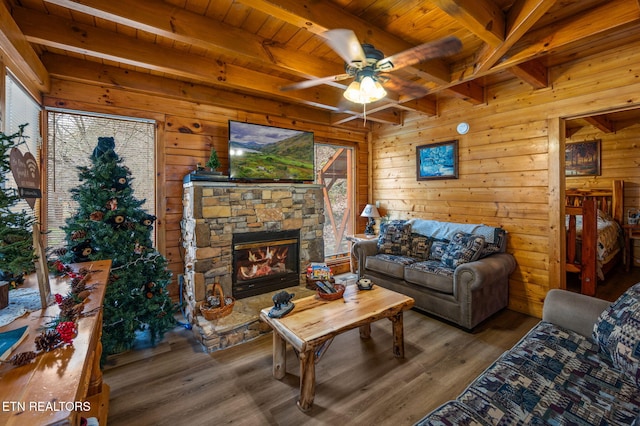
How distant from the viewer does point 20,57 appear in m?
1.95

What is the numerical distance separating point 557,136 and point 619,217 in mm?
3282

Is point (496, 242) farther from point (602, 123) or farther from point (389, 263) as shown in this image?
point (602, 123)

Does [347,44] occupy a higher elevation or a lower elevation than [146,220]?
higher

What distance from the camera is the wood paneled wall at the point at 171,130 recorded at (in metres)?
2.85

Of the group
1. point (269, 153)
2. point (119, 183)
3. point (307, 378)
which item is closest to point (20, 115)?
point (119, 183)

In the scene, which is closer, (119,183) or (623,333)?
(623,333)

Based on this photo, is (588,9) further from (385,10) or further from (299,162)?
(299,162)

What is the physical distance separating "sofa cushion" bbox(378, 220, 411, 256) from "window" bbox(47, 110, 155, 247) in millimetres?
3068

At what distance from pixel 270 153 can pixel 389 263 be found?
2101 mm

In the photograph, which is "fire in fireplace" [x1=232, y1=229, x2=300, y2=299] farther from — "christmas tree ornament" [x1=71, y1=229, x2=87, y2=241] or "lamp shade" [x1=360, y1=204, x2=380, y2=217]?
"lamp shade" [x1=360, y1=204, x2=380, y2=217]

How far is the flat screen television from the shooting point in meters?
3.40

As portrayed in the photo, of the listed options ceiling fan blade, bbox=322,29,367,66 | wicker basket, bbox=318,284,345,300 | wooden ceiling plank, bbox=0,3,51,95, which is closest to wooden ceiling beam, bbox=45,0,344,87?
wooden ceiling plank, bbox=0,3,51,95

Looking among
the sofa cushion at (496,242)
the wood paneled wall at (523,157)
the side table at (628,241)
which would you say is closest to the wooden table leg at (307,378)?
the sofa cushion at (496,242)

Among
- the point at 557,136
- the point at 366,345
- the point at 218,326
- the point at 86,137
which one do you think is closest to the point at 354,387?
the point at 366,345
